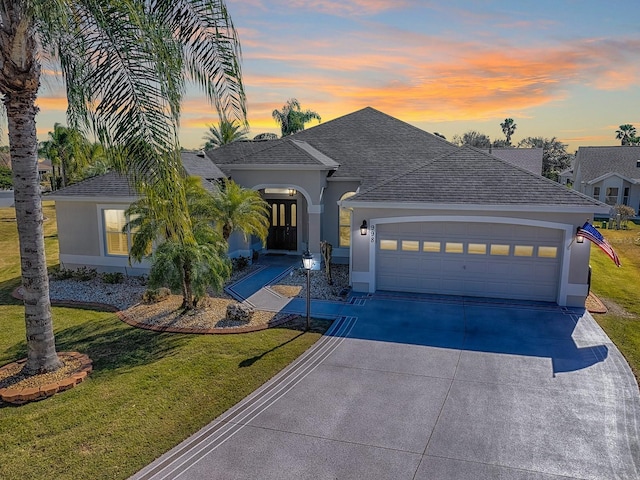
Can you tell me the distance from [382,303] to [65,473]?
9.67m

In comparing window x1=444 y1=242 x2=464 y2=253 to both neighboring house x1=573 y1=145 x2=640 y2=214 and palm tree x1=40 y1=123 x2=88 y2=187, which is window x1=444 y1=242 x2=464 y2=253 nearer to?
neighboring house x1=573 y1=145 x2=640 y2=214

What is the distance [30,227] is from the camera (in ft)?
27.5

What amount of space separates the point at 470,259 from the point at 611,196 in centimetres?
3312

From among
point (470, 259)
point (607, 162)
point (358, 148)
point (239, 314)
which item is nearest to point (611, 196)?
point (607, 162)

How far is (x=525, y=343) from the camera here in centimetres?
1086

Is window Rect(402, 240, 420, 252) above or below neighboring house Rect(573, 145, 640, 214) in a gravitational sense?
below

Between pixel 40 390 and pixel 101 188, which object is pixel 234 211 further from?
pixel 40 390

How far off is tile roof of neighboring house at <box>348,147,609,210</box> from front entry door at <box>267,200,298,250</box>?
6.63 meters

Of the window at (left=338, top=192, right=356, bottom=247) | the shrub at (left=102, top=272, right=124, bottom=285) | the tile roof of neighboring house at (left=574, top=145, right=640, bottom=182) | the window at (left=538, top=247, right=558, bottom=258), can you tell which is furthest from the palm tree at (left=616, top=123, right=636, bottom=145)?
the shrub at (left=102, top=272, right=124, bottom=285)

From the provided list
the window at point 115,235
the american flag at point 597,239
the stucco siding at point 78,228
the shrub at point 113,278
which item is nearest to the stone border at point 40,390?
the shrub at point 113,278

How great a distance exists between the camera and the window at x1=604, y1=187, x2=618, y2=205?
39188 mm

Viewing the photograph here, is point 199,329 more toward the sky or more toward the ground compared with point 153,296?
more toward the ground

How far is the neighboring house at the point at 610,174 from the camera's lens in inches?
1518

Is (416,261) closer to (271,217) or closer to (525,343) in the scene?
(525,343)
